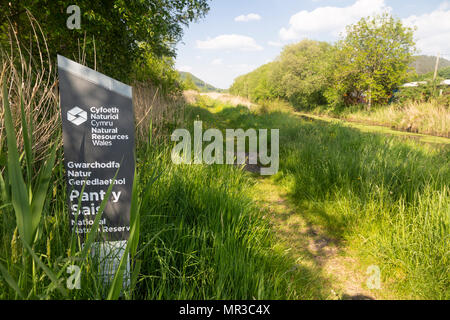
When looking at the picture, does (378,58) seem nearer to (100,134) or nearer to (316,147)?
(316,147)

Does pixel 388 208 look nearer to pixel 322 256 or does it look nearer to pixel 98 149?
pixel 322 256

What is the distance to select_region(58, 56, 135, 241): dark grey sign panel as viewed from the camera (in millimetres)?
1278

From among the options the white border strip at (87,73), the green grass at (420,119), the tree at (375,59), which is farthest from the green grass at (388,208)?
the tree at (375,59)

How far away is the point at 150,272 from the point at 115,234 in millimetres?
395

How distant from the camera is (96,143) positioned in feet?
4.39

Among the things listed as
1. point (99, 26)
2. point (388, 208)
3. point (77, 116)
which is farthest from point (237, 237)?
point (99, 26)

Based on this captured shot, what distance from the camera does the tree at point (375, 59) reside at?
56.0ft

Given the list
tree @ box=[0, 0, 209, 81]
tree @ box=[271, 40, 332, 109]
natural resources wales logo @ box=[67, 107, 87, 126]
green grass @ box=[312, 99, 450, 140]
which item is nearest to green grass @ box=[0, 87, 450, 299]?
natural resources wales logo @ box=[67, 107, 87, 126]

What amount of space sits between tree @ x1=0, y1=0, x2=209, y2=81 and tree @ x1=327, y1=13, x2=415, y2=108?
1683cm

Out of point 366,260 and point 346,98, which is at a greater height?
point 346,98

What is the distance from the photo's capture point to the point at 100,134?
4.39 feet

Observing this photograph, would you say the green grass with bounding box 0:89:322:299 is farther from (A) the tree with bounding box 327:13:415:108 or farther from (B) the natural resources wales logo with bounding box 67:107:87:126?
(A) the tree with bounding box 327:13:415:108

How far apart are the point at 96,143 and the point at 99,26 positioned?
486 cm

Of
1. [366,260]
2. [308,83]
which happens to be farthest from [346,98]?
[366,260]
